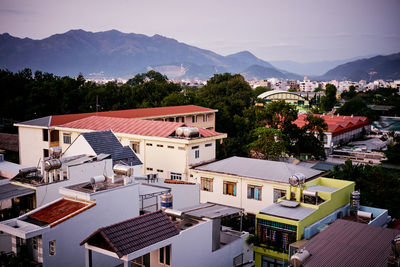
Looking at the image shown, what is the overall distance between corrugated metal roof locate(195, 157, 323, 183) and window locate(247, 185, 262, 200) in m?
0.71

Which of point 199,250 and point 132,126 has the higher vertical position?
point 132,126

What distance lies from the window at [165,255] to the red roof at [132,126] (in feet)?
59.9

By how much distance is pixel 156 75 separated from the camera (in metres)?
95.8

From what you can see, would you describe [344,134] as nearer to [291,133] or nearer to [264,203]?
[291,133]

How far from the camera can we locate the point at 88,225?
1490 cm

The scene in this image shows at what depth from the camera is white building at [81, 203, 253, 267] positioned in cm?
1170

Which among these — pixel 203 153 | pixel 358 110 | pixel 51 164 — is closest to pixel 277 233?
pixel 51 164

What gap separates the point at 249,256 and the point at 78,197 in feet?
27.6

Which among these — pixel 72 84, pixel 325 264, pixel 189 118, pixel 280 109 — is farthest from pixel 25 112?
pixel 325 264

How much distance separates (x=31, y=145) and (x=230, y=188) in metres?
21.6

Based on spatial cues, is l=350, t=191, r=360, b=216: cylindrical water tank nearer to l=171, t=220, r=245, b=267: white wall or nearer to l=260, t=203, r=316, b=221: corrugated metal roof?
l=260, t=203, r=316, b=221: corrugated metal roof

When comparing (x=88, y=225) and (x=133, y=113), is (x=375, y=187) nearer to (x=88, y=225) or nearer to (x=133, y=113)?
(x=88, y=225)

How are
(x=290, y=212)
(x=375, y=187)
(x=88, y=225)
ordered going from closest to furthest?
(x=88, y=225)
(x=290, y=212)
(x=375, y=187)

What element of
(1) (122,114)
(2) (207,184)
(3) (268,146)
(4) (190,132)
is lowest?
(2) (207,184)
